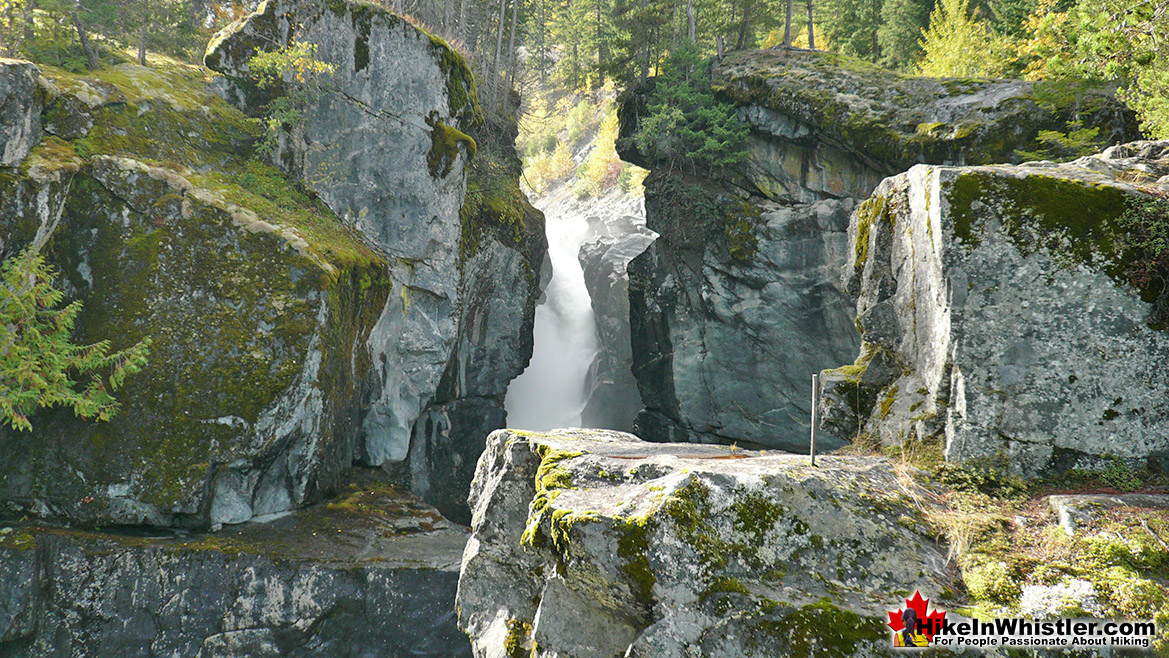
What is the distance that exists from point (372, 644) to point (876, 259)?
10.6m

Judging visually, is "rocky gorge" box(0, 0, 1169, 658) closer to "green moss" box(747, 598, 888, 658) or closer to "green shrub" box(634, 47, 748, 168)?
"green moss" box(747, 598, 888, 658)

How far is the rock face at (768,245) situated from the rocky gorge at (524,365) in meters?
0.11

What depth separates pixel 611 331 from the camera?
2881cm

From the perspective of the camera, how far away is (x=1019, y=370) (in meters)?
5.30

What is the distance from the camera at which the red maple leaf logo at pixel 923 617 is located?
12.3ft

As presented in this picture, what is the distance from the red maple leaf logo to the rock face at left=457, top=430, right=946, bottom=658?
0.22 ft

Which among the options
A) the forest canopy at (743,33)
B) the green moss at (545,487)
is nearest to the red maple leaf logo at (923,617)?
the green moss at (545,487)

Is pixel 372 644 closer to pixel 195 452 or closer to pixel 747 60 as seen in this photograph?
pixel 195 452

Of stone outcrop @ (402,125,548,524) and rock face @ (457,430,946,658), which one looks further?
stone outcrop @ (402,125,548,524)

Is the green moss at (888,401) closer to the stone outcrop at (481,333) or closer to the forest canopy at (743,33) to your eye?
the forest canopy at (743,33)

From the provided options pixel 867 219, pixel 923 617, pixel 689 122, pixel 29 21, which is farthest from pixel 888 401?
pixel 29 21

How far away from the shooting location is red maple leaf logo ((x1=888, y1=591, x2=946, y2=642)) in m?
3.74

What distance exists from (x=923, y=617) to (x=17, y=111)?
15.4 m

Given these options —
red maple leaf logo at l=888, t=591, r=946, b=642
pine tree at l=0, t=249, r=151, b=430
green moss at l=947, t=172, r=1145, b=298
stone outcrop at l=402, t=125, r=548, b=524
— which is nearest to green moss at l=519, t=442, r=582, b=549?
red maple leaf logo at l=888, t=591, r=946, b=642
